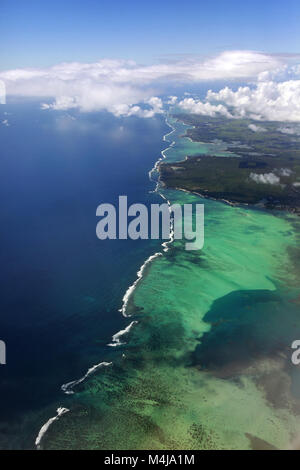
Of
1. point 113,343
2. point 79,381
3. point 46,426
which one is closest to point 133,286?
point 113,343

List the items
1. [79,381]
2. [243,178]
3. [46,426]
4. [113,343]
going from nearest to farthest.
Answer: [46,426] < [79,381] < [113,343] < [243,178]

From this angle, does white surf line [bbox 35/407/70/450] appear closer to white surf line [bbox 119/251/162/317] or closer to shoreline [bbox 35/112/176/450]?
shoreline [bbox 35/112/176/450]

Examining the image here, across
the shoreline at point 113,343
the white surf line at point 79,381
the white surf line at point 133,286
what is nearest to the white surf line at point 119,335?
the shoreline at point 113,343

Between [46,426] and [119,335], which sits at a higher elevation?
[119,335]

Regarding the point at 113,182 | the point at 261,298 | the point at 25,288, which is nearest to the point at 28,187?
the point at 113,182

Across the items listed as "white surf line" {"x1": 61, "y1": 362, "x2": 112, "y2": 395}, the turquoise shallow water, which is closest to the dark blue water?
"white surf line" {"x1": 61, "y1": 362, "x2": 112, "y2": 395}

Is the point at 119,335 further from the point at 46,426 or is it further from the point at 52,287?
the point at 52,287

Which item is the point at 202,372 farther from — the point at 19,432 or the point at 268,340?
the point at 19,432

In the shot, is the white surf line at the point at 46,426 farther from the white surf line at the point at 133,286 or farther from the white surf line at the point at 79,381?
the white surf line at the point at 133,286

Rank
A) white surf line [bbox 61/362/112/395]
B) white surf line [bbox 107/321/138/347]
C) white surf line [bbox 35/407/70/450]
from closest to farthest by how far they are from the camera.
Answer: white surf line [bbox 35/407/70/450], white surf line [bbox 61/362/112/395], white surf line [bbox 107/321/138/347]
